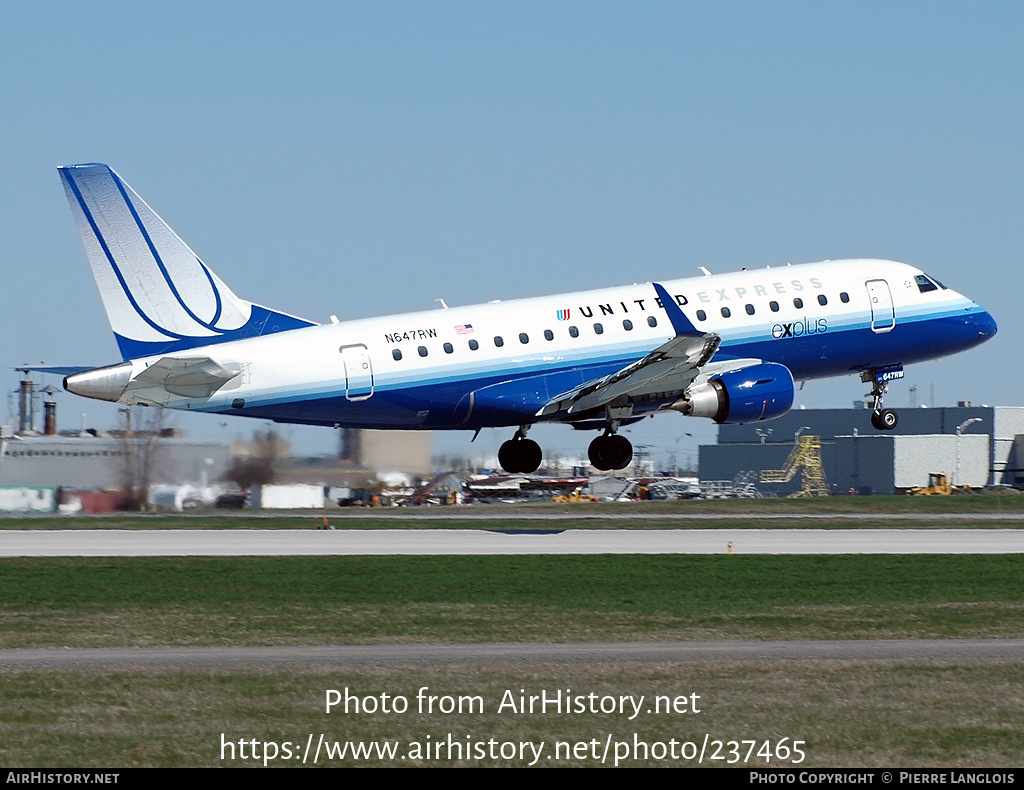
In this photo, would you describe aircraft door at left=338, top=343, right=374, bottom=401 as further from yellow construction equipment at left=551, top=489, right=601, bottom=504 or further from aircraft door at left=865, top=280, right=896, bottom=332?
yellow construction equipment at left=551, top=489, right=601, bottom=504

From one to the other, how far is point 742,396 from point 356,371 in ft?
38.9

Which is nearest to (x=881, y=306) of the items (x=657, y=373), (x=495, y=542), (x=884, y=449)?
(x=657, y=373)

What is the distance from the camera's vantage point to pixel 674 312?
145ft

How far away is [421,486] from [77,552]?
112ft

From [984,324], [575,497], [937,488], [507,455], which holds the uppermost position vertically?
[984,324]

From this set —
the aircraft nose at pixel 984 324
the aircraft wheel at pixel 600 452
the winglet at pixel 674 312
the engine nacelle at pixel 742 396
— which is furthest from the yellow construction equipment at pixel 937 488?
the winglet at pixel 674 312

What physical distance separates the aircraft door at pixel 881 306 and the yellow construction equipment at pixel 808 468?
68.0m

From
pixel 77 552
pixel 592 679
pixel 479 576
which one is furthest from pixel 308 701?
pixel 77 552

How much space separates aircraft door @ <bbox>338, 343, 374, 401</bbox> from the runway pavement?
468 cm

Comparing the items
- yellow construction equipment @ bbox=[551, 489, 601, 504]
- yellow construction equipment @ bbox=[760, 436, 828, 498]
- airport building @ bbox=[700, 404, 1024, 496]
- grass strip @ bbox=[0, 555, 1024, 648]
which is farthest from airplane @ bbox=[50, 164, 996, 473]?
yellow construction equipment @ bbox=[760, 436, 828, 498]

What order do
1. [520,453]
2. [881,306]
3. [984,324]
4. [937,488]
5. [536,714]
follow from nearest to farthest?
[536,714] → [881,306] → [520,453] → [984,324] → [937,488]

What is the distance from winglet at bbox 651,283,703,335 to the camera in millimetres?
44188

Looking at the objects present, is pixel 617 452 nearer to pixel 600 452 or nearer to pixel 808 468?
pixel 600 452
